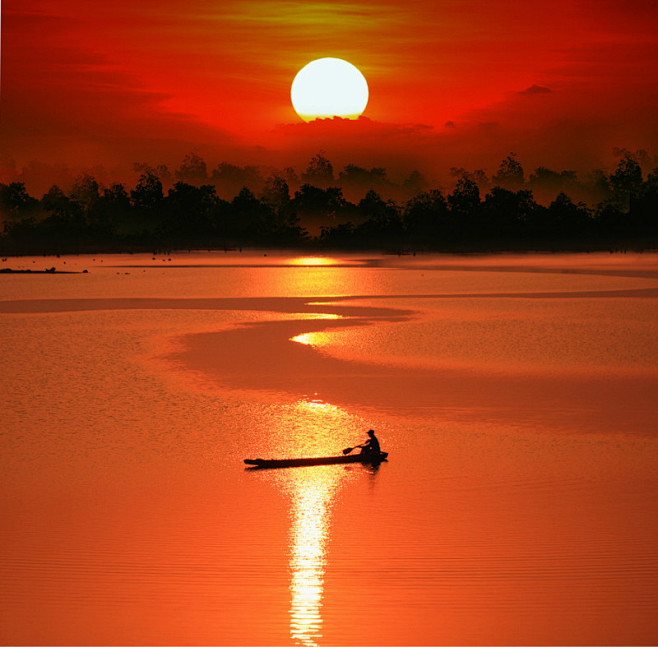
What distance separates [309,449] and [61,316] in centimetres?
3439

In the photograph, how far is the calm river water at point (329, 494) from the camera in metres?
10.9

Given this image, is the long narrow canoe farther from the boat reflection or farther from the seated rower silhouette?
the boat reflection

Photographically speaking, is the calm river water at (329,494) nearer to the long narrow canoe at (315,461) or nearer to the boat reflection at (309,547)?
the boat reflection at (309,547)

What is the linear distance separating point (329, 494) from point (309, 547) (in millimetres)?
2817

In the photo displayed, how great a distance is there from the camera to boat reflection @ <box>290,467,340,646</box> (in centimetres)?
1059

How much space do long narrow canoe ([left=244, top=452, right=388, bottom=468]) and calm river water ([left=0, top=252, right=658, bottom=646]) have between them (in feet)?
0.88

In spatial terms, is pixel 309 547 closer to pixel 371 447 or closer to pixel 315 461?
pixel 315 461

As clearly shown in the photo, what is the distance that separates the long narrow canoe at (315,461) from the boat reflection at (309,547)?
0.79ft

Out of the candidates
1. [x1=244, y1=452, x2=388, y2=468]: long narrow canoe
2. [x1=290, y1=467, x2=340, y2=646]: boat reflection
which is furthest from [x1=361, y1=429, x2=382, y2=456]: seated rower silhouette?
[x1=290, y1=467, x2=340, y2=646]: boat reflection

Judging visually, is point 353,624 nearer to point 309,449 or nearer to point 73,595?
point 73,595

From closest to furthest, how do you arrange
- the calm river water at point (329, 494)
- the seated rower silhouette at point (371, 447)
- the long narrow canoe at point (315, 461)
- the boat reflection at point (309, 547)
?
1. the boat reflection at point (309, 547)
2. the calm river water at point (329, 494)
3. the long narrow canoe at point (315, 461)
4. the seated rower silhouette at point (371, 447)

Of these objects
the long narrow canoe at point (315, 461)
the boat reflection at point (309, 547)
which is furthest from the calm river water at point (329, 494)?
the long narrow canoe at point (315, 461)

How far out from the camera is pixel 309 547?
43.1 feet

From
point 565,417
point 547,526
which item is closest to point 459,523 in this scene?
point 547,526
